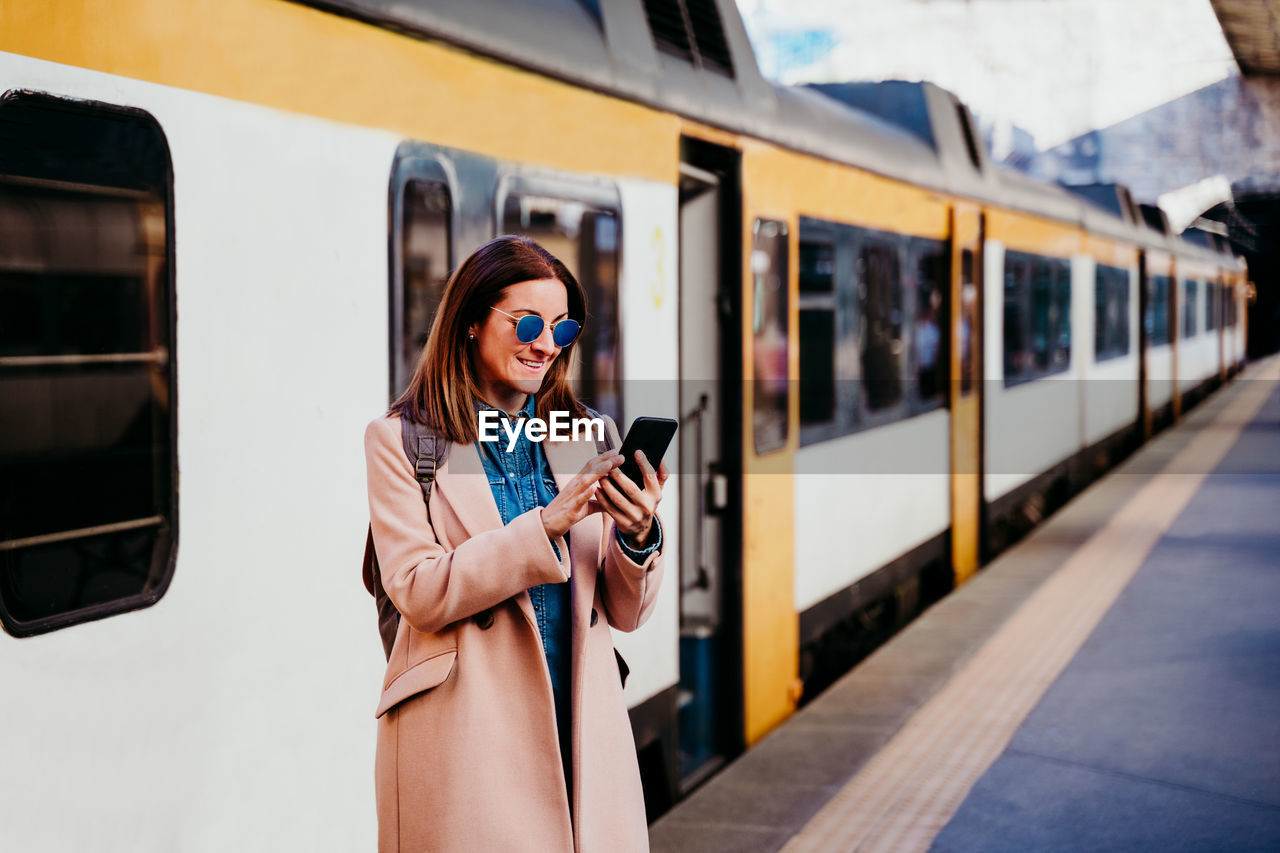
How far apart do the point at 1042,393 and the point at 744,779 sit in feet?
22.0

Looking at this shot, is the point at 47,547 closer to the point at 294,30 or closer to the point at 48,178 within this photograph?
the point at 48,178

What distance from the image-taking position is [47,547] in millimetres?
2129

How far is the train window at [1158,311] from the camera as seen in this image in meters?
17.2

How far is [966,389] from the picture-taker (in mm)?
8234

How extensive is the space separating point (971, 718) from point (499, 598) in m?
3.91

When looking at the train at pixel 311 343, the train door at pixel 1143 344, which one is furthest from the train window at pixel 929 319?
the train door at pixel 1143 344

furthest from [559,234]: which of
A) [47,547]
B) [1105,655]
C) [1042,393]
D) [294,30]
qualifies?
[1042,393]

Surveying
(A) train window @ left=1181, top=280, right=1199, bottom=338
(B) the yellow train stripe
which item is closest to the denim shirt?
(B) the yellow train stripe

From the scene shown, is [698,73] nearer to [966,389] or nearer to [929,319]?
[929,319]

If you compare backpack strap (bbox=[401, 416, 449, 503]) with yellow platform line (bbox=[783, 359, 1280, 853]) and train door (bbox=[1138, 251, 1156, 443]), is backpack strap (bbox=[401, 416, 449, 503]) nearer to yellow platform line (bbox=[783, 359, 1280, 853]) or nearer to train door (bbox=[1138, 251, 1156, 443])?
yellow platform line (bbox=[783, 359, 1280, 853])

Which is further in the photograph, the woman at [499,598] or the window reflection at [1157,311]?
the window reflection at [1157,311]

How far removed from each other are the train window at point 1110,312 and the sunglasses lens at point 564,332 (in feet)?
38.7

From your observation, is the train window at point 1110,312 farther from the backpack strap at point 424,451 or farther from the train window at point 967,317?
the backpack strap at point 424,451

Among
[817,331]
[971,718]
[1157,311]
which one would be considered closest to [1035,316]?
[817,331]
